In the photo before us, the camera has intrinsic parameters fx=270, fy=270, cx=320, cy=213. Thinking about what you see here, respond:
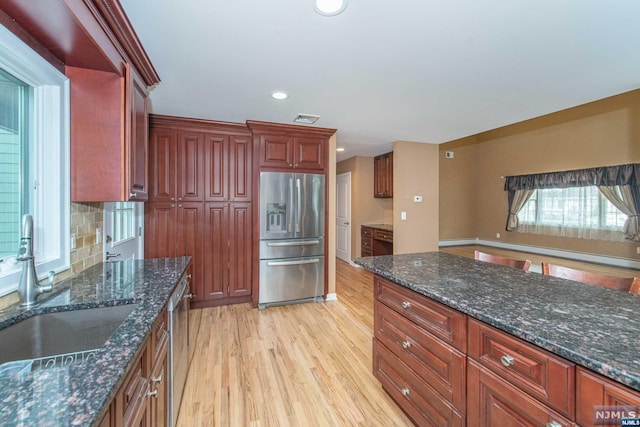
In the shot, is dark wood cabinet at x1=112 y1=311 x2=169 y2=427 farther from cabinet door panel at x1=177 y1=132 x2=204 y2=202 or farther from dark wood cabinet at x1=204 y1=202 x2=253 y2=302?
cabinet door panel at x1=177 y1=132 x2=204 y2=202

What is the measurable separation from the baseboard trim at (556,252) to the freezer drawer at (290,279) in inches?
215

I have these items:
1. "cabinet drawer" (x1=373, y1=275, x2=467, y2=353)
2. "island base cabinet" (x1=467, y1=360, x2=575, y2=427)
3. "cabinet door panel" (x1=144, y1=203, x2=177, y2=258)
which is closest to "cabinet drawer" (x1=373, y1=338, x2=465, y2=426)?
"island base cabinet" (x1=467, y1=360, x2=575, y2=427)

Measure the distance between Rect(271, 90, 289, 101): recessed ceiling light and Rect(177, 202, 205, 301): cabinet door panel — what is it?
1730mm

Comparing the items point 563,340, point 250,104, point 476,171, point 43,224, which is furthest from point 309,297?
point 476,171

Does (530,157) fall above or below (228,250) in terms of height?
above

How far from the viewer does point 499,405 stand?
1.11 metres

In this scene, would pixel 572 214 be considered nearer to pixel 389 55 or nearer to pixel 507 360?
pixel 389 55

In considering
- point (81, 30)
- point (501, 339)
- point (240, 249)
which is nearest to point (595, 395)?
point (501, 339)

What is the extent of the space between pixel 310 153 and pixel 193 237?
1.88 metres

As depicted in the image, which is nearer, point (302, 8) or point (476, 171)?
point (302, 8)

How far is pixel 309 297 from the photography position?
3703mm

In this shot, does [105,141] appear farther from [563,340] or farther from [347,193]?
[347,193]

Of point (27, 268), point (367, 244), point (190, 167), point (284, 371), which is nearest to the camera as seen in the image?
point (27, 268)

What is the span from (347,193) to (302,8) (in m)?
4.82
